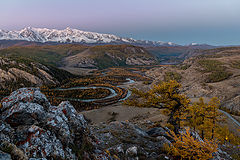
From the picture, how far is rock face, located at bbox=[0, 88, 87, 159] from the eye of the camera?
7.49 meters

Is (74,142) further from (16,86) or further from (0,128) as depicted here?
(16,86)

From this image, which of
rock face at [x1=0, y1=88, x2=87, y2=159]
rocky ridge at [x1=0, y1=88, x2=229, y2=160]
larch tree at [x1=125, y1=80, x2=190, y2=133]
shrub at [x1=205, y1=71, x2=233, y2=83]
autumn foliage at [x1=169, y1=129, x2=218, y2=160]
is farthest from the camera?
shrub at [x1=205, y1=71, x2=233, y2=83]

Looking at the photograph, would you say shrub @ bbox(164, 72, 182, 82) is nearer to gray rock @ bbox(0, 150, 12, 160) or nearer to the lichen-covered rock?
the lichen-covered rock

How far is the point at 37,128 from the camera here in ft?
27.5

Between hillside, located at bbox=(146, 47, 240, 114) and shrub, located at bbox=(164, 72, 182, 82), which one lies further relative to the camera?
shrub, located at bbox=(164, 72, 182, 82)

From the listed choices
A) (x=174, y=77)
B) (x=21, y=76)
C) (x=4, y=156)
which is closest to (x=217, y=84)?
(x=174, y=77)

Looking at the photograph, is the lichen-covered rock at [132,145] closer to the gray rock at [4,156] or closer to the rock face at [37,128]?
the rock face at [37,128]

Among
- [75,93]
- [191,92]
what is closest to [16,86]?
[75,93]

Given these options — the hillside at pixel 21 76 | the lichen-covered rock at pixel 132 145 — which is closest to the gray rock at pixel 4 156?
the lichen-covered rock at pixel 132 145

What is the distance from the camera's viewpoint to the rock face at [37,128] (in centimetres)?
749

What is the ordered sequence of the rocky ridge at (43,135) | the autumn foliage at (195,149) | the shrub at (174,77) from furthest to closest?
1. the shrub at (174,77)
2. the autumn foliage at (195,149)
3. the rocky ridge at (43,135)

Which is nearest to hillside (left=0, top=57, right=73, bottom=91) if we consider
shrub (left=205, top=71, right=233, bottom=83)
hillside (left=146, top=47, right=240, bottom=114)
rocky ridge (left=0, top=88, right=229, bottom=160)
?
rocky ridge (left=0, top=88, right=229, bottom=160)

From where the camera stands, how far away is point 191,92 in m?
95.6

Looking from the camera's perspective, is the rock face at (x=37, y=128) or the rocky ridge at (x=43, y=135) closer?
the rocky ridge at (x=43, y=135)
